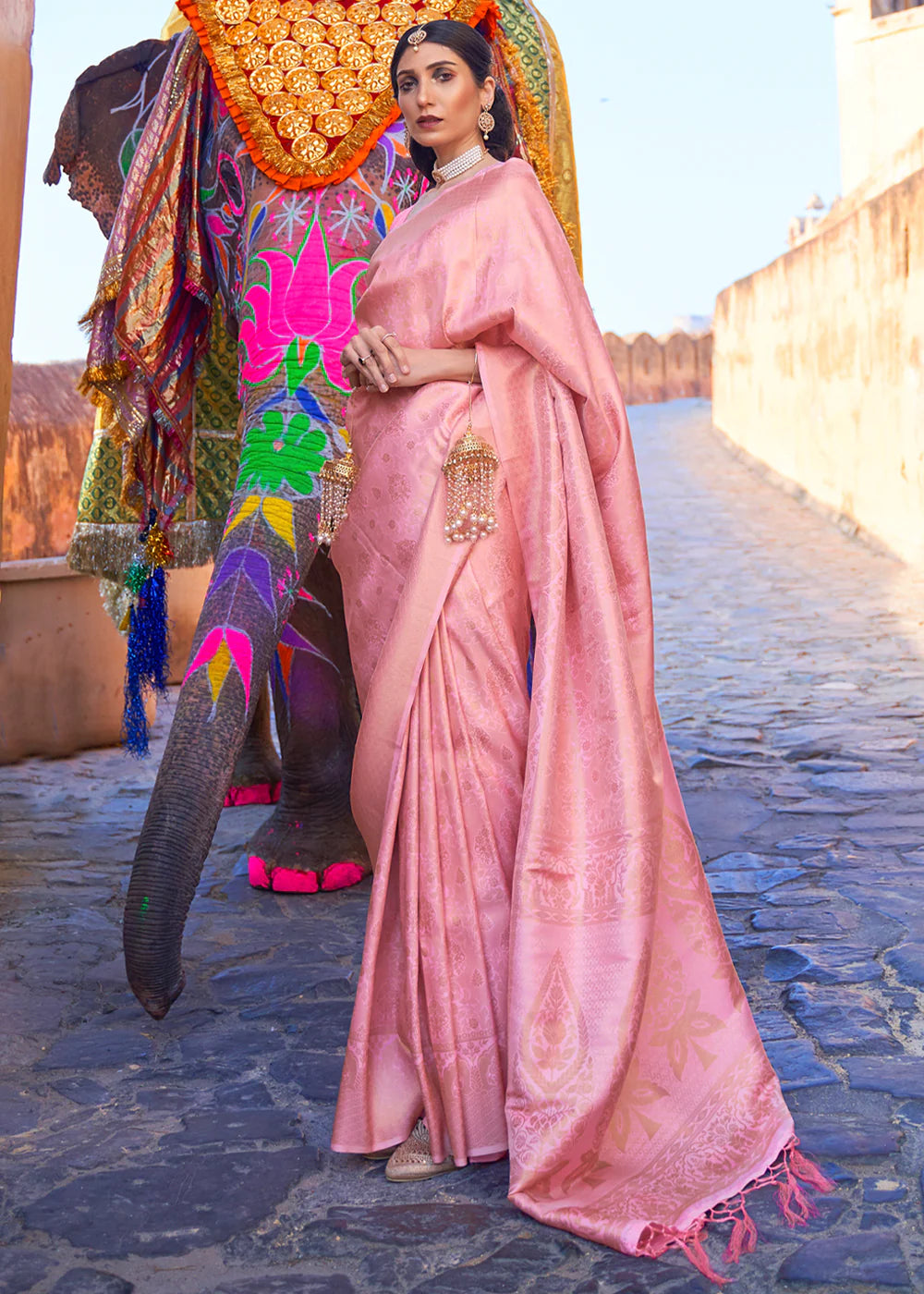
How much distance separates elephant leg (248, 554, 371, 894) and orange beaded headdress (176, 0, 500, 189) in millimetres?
1119

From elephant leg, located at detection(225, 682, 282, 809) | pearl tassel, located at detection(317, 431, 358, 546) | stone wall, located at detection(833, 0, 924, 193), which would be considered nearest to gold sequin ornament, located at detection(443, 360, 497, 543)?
pearl tassel, located at detection(317, 431, 358, 546)

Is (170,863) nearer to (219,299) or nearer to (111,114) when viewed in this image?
(219,299)

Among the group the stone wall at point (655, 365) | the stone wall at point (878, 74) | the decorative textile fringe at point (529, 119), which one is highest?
the stone wall at point (878, 74)

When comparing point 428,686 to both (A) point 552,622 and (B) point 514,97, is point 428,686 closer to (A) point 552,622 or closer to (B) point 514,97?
(A) point 552,622

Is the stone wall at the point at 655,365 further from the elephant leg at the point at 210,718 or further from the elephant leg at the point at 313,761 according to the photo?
the elephant leg at the point at 210,718

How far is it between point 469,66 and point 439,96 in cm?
9

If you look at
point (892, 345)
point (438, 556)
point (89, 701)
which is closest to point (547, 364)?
point (438, 556)

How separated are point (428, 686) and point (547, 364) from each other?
0.60m

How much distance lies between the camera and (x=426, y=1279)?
211 centimetres

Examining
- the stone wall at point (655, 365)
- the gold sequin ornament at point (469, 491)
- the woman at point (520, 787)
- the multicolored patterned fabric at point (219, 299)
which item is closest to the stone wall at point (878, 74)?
the stone wall at point (655, 365)

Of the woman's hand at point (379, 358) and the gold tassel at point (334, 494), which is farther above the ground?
the woman's hand at point (379, 358)

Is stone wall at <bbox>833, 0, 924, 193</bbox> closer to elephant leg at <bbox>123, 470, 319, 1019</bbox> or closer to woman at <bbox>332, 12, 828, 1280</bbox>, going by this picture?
elephant leg at <bbox>123, 470, 319, 1019</bbox>

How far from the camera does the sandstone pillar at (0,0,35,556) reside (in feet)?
12.6

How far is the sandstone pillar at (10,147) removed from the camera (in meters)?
3.84
